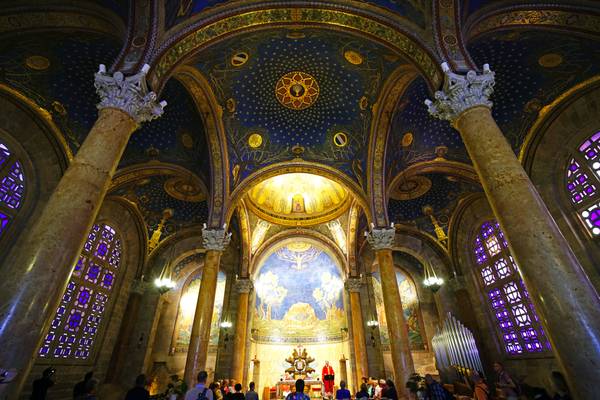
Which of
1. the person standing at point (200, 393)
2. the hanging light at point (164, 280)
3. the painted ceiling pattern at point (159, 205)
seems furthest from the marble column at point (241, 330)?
the person standing at point (200, 393)

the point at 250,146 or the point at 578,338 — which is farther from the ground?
the point at 250,146

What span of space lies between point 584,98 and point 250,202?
14.0 m

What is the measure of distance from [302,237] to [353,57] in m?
11.3

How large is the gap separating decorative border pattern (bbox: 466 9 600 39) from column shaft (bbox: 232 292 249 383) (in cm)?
1441

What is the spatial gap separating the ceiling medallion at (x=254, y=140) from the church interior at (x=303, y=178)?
0.18 metres

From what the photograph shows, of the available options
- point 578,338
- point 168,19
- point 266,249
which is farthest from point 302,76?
point 266,249

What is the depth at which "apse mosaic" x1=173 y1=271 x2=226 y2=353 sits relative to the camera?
626 inches

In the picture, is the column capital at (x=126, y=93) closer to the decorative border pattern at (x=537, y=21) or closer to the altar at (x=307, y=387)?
the decorative border pattern at (x=537, y=21)

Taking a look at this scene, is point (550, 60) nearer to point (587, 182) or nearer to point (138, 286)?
point (587, 182)

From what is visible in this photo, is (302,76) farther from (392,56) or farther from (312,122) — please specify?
(392,56)

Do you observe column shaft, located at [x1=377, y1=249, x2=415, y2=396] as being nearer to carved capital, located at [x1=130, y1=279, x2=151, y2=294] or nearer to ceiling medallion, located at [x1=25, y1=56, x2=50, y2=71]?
carved capital, located at [x1=130, y1=279, x2=151, y2=294]

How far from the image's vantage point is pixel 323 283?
1900 centimetres

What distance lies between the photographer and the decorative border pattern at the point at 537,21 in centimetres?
656

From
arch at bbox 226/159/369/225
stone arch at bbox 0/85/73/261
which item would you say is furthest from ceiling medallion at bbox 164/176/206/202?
stone arch at bbox 0/85/73/261
